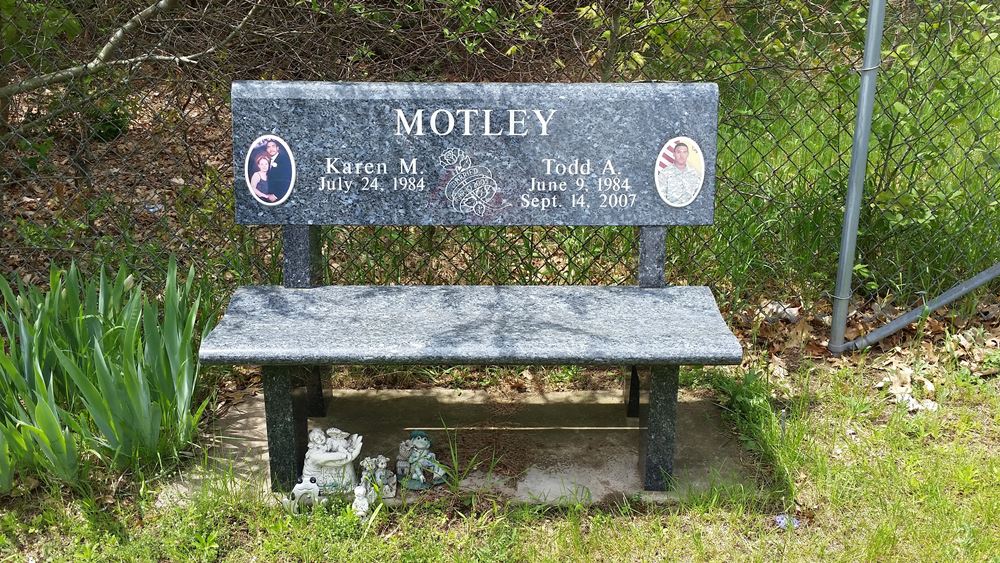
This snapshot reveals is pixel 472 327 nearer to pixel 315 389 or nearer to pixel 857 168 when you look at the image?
pixel 315 389

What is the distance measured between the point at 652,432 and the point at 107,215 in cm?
297

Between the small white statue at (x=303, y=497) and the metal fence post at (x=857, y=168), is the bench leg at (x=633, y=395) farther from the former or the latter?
the small white statue at (x=303, y=497)

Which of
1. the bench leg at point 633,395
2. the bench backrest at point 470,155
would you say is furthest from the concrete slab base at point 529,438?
the bench backrest at point 470,155

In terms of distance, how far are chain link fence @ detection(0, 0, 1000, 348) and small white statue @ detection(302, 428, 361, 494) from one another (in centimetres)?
106

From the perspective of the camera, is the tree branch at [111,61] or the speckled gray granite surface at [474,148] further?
the tree branch at [111,61]

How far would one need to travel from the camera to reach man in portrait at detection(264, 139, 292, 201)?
10.1 feet

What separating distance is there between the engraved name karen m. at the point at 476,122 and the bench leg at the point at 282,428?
867 millimetres

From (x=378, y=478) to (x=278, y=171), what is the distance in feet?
3.30

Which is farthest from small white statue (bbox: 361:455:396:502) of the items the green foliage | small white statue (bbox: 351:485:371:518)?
the green foliage

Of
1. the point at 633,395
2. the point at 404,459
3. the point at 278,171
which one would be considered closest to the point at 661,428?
the point at 633,395

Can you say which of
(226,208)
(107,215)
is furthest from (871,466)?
(107,215)

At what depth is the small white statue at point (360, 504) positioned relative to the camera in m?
2.81

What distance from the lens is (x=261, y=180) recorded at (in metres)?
3.08

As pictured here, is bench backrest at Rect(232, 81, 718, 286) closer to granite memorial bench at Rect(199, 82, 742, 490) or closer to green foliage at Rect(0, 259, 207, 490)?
Answer: granite memorial bench at Rect(199, 82, 742, 490)
